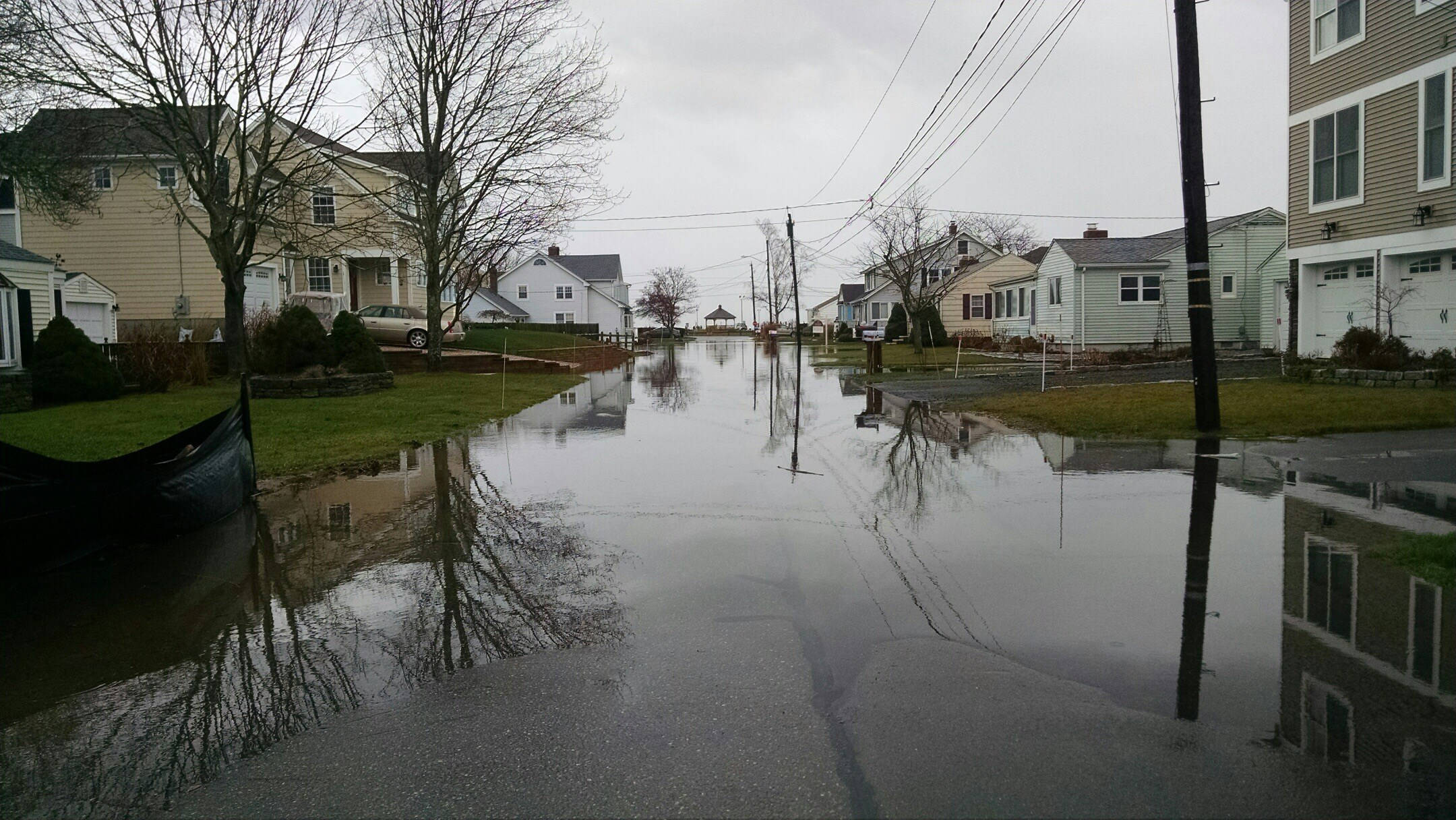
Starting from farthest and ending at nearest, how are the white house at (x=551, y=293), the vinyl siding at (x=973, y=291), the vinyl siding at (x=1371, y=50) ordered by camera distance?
the white house at (x=551, y=293), the vinyl siding at (x=973, y=291), the vinyl siding at (x=1371, y=50)

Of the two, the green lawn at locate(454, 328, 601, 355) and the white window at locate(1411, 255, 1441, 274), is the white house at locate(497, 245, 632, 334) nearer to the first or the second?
the green lawn at locate(454, 328, 601, 355)

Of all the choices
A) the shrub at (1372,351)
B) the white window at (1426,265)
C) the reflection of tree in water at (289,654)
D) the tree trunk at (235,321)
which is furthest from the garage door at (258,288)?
the white window at (1426,265)

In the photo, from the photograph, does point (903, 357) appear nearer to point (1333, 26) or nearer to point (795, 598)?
point (1333, 26)

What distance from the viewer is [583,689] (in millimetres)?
4926

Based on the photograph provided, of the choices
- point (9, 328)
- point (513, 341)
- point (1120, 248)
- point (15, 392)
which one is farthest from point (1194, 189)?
point (513, 341)

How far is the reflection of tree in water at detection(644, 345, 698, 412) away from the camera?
2234cm

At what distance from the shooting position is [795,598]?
654 centimetres

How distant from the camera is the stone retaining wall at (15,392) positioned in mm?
18516

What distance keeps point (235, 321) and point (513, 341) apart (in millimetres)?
22508

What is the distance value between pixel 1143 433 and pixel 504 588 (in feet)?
32.8

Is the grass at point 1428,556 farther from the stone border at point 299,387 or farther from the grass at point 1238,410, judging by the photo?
the stone border at point 299,387

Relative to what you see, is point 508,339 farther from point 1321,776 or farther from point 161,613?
point 1321,776

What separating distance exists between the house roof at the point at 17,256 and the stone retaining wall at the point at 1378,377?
26034 mm

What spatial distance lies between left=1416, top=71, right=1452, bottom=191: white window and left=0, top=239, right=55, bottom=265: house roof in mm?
27225
